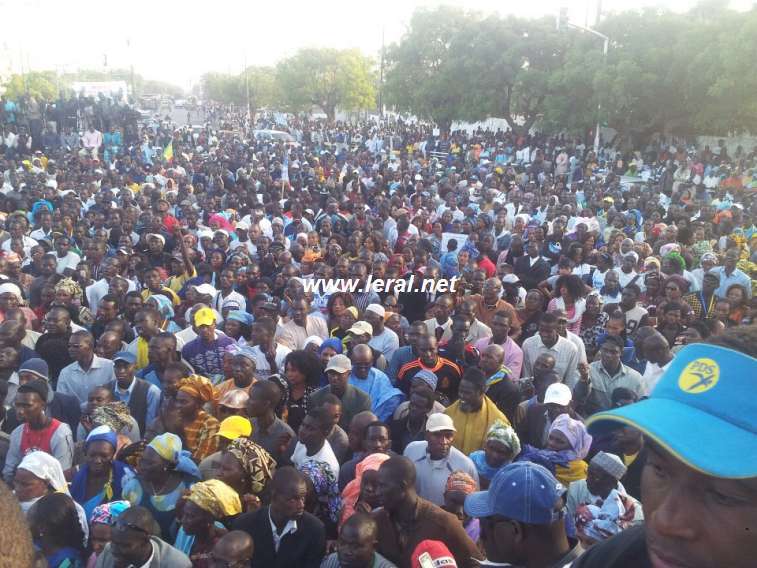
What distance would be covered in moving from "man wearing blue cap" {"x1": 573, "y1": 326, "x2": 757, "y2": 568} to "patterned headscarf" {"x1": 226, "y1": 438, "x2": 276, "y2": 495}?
110 inches

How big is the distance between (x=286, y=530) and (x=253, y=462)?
55 centimetres

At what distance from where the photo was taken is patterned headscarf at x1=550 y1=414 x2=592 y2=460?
153 inches

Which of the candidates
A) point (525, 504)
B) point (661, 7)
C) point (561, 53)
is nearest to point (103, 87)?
point (561, 53)

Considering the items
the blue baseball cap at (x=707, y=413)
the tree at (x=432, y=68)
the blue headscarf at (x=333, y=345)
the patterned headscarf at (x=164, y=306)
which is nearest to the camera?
the blue baseball cap at (x=707, y=413)

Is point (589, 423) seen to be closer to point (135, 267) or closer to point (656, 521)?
point (656, 521)

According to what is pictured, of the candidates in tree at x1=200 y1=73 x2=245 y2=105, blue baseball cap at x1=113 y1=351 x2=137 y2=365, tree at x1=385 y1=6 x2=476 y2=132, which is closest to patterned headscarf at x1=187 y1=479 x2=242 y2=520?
blue baseball cap at x1=113 y1=351 x2=137 y2=365

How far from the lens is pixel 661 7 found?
2442 centimetres

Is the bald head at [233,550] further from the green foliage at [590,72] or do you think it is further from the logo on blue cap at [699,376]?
the green foliage at [590,72]

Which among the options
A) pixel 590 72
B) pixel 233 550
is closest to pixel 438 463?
pixel 233 550

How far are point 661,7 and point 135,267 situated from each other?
2338 centimetres

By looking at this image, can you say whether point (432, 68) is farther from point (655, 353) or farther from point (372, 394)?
point (372, 394)

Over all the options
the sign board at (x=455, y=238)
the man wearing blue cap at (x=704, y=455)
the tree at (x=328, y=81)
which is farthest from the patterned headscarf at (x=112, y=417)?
the tree at (x=328, y=81)

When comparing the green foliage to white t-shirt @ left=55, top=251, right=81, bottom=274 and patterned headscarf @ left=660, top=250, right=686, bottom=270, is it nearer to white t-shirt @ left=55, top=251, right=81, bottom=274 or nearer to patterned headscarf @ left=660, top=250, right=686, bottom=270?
patterned headscarf @ left=660, top=250, right=686, bottom=270

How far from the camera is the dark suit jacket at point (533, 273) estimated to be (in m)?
8.63
